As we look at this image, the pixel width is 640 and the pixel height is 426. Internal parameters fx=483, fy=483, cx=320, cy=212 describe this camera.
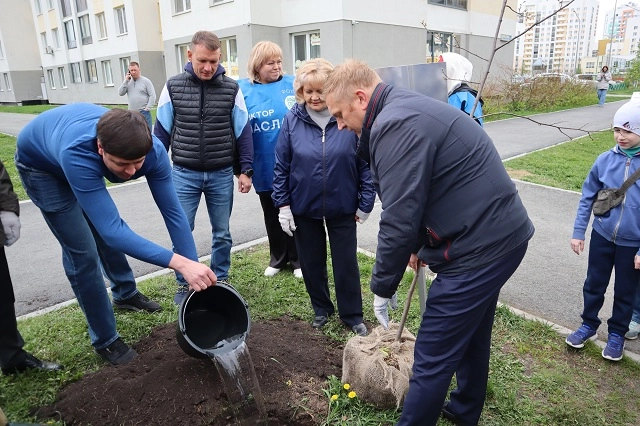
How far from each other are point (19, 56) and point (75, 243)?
128 ft

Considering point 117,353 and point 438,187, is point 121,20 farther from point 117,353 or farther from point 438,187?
point 438,187

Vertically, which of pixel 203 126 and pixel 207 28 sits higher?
pixel 207 28

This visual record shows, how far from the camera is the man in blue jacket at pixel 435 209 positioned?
6.14ft

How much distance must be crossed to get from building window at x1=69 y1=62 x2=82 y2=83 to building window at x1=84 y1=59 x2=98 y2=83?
1051 mm

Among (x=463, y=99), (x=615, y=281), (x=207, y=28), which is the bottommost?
(x=615, y=281)

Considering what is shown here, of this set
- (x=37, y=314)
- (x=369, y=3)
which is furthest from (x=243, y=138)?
(x=369, y=3)

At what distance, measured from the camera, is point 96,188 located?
2.39 metres

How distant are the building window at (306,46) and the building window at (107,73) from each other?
13380 mm

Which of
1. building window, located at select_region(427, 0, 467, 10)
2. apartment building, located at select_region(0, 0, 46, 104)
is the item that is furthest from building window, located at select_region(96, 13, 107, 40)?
building window, located at select_region(427, 0, 467, 10)

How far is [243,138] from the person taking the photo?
12.9 feet

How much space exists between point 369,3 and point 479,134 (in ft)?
57.8

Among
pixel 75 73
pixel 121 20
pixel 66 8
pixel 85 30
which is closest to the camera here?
pixel 121 20

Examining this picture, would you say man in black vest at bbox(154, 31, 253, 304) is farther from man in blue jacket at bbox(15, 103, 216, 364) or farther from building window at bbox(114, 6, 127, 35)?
building window at bbox(114, 6, 127, 35)

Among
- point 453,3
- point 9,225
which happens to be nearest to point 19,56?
point 453,3
